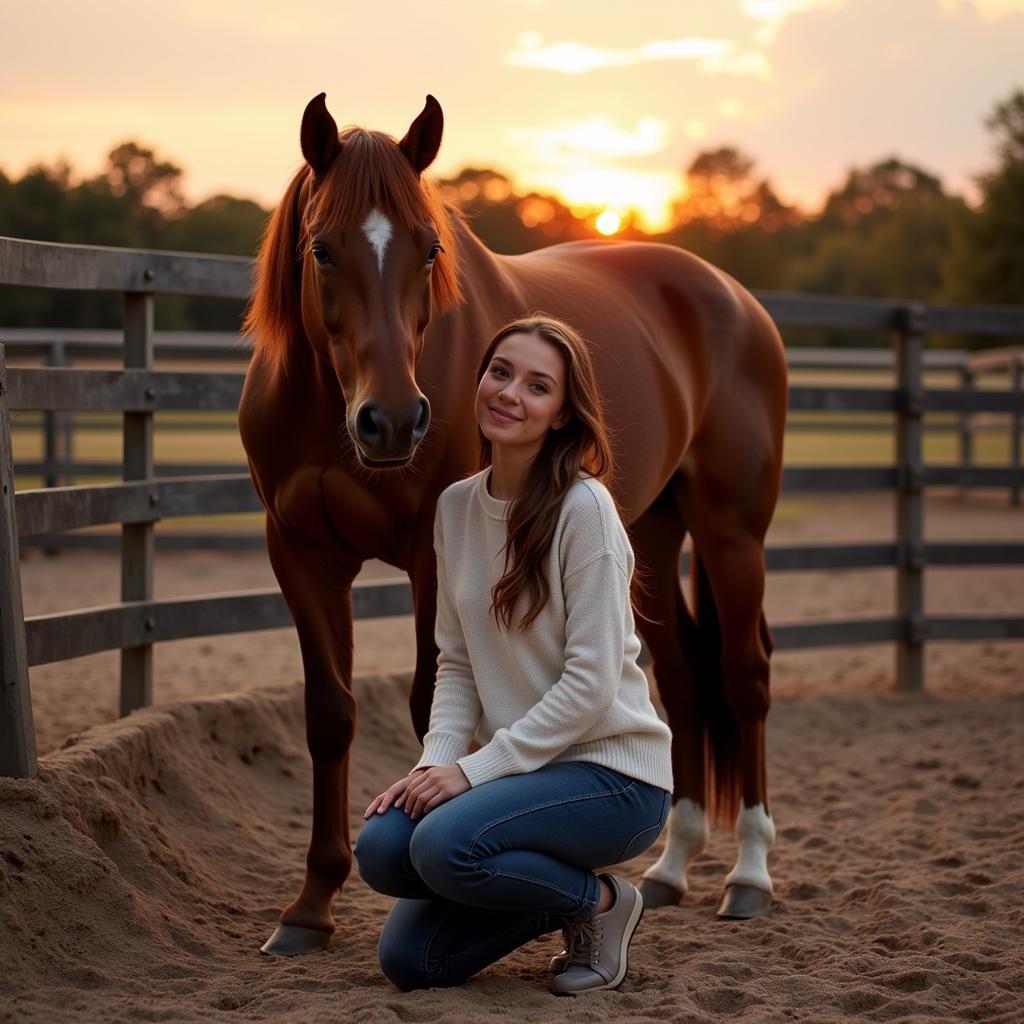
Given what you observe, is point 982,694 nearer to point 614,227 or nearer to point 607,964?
point 614,227

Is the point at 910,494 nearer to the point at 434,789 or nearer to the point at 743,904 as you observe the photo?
the point at 743,904

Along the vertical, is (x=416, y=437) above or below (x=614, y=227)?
below

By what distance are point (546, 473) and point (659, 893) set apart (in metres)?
1.52

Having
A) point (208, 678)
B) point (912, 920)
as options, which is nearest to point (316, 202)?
point (912, 920)

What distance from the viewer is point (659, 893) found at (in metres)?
3.54

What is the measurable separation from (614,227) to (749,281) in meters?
56.6

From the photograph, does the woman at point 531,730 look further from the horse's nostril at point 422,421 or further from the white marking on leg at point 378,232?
the white marking on leg at point 378,232

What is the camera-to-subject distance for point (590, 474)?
272 cm

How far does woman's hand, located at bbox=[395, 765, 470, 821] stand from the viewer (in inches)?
98.8

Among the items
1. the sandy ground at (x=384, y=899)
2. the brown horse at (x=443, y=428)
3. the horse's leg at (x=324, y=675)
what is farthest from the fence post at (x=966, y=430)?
the horse's leg at (x=324, y=675)

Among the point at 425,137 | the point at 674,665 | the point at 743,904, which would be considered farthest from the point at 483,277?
the point at 743,904

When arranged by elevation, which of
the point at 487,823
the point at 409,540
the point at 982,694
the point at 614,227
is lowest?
the point at 982,694

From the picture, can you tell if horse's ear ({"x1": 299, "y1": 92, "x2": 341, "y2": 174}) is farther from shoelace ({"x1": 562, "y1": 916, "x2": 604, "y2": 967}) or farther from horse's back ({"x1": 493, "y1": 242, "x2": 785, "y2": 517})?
shoelace ({"x1": 562, "y1": 916, "x2": 604, "y2": 967})

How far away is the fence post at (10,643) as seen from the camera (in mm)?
2871
